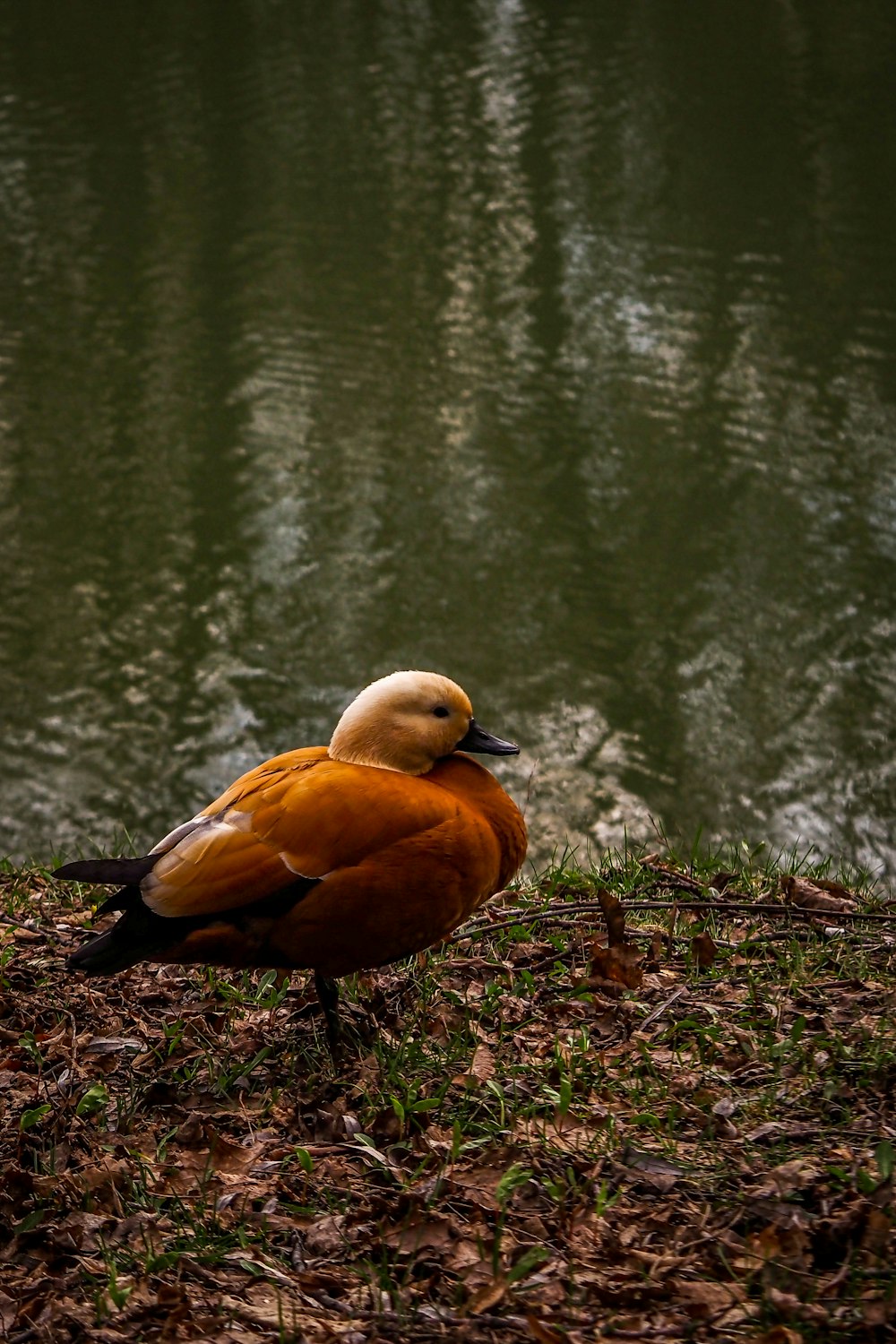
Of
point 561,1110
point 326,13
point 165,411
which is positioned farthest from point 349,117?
point 561,1110

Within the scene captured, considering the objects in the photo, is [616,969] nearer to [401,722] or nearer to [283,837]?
[401,722]

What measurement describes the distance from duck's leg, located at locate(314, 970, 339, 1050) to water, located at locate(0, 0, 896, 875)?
3.43 meters

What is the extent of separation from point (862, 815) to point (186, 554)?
4.84m

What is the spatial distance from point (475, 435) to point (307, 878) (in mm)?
7817

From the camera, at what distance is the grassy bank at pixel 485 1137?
100 inches

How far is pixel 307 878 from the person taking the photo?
10.3 feet

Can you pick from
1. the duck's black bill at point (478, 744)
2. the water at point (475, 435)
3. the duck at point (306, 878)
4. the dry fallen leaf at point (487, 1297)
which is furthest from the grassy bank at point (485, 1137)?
the water at point (475, 435)

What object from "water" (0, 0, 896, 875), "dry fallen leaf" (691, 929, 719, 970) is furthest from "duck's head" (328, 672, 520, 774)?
"water" (0, 0, 896, 875)

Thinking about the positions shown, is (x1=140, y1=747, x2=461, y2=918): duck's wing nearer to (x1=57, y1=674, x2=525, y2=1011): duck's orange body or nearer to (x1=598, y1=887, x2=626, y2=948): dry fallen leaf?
(x1=57, y1=674, x2=525, y2=1011): duck's orange body

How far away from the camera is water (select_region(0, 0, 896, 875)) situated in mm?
7922

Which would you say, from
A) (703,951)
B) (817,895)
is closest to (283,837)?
(703,951)

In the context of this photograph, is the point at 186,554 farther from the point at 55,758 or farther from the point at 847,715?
the point at 847,715

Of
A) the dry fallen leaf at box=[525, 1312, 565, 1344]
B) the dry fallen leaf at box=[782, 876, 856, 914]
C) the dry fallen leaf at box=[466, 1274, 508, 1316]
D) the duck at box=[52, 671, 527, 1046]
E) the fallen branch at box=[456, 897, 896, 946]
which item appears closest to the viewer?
the dry fallen leaf at box=[525, 1312, 565, 1344]

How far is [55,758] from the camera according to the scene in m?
7.89
